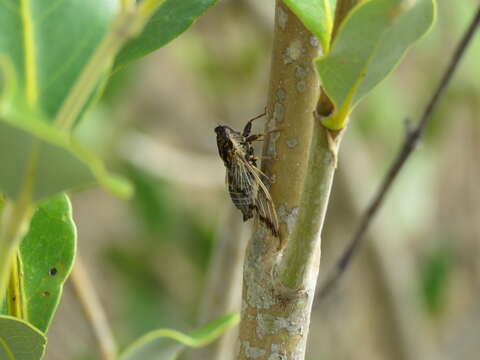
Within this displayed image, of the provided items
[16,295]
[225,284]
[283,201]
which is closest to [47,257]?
[16,295]

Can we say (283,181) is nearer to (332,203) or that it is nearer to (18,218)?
(18,218)

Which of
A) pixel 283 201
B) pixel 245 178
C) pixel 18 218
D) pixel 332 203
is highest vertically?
pixel 332 203

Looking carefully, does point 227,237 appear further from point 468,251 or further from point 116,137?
point 468,251

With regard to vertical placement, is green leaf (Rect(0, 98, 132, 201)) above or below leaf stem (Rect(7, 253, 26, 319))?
below

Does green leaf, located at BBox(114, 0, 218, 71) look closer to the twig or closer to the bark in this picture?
the bark

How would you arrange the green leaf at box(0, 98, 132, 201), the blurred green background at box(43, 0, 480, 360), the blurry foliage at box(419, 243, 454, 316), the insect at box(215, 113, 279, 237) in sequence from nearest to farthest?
the green leaf at box(0, 98, 132, 201) < the insect at box(215, 113, 279, 237) < the blurred green background at box(43, 0, 480, 360) < the blurry foliage at box(419, 243, 454, 316)

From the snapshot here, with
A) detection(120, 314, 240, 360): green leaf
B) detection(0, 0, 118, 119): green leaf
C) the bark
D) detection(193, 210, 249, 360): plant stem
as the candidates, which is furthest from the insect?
detection(193, 210, 249, 360): plant stem

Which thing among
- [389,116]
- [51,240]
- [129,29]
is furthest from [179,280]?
[129,29]

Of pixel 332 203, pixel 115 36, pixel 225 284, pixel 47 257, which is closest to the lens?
pixel 115 36
